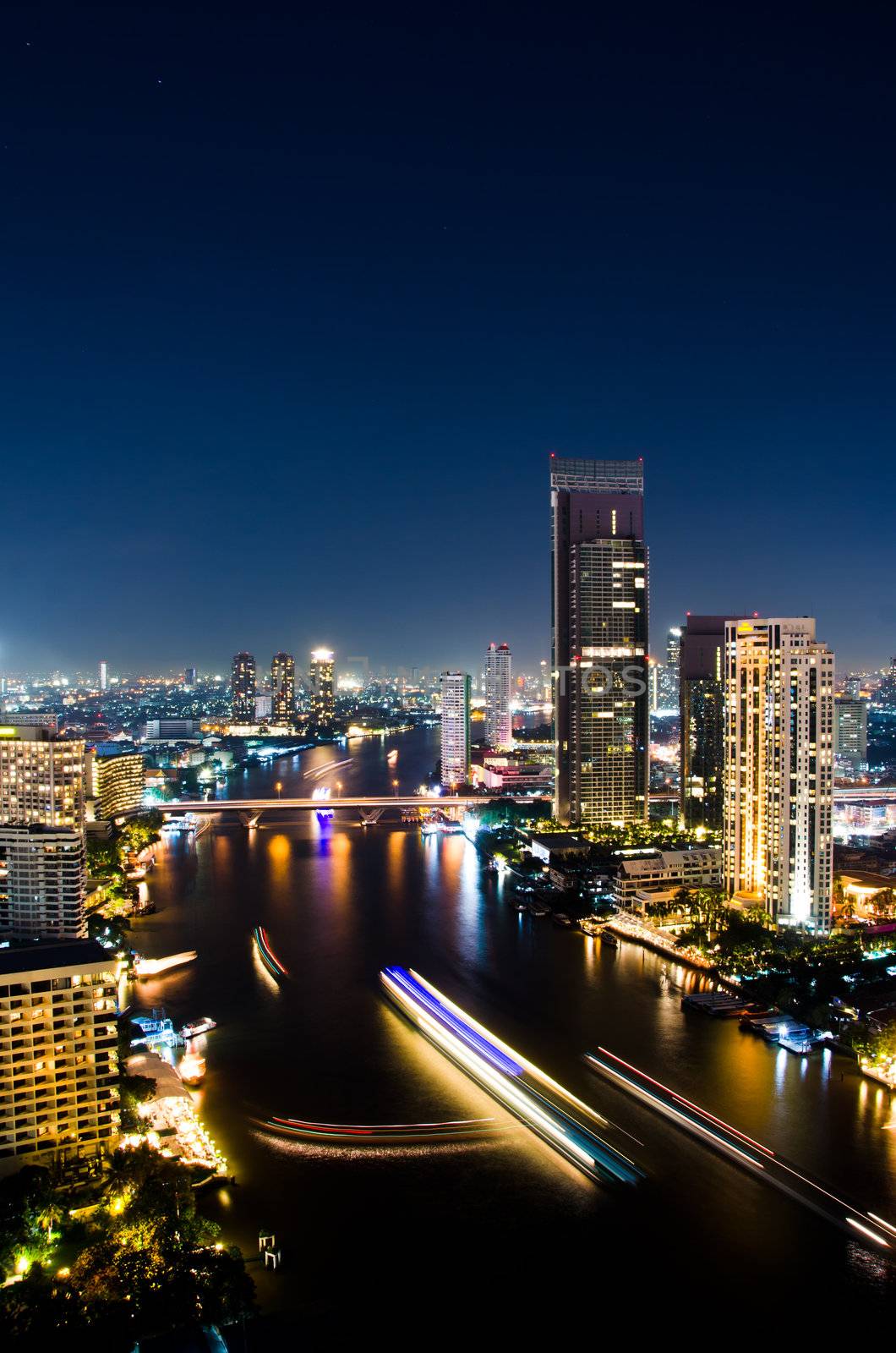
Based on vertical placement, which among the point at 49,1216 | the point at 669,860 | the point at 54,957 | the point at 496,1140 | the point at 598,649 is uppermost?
the point at 598,649

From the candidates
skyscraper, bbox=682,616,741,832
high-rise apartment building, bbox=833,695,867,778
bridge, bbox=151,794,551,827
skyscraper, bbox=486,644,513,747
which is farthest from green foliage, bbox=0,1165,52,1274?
skyscraper, bbox=486,644,513,747

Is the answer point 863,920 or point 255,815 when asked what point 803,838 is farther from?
point 255,815

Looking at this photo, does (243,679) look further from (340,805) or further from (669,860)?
(669,860)

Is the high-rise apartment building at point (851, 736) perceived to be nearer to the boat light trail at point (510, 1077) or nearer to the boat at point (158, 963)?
the boat light trail at point (510, 1077)

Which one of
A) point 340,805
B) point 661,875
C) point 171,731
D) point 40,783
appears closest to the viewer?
point 661,875

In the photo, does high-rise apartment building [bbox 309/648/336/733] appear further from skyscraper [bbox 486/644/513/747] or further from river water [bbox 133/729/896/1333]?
river water [bbox 133/729/896/1333]

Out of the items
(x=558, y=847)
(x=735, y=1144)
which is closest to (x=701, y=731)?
(x=558, y=847)

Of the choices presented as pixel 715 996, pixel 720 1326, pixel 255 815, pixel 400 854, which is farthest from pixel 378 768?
pixel 720 1326
